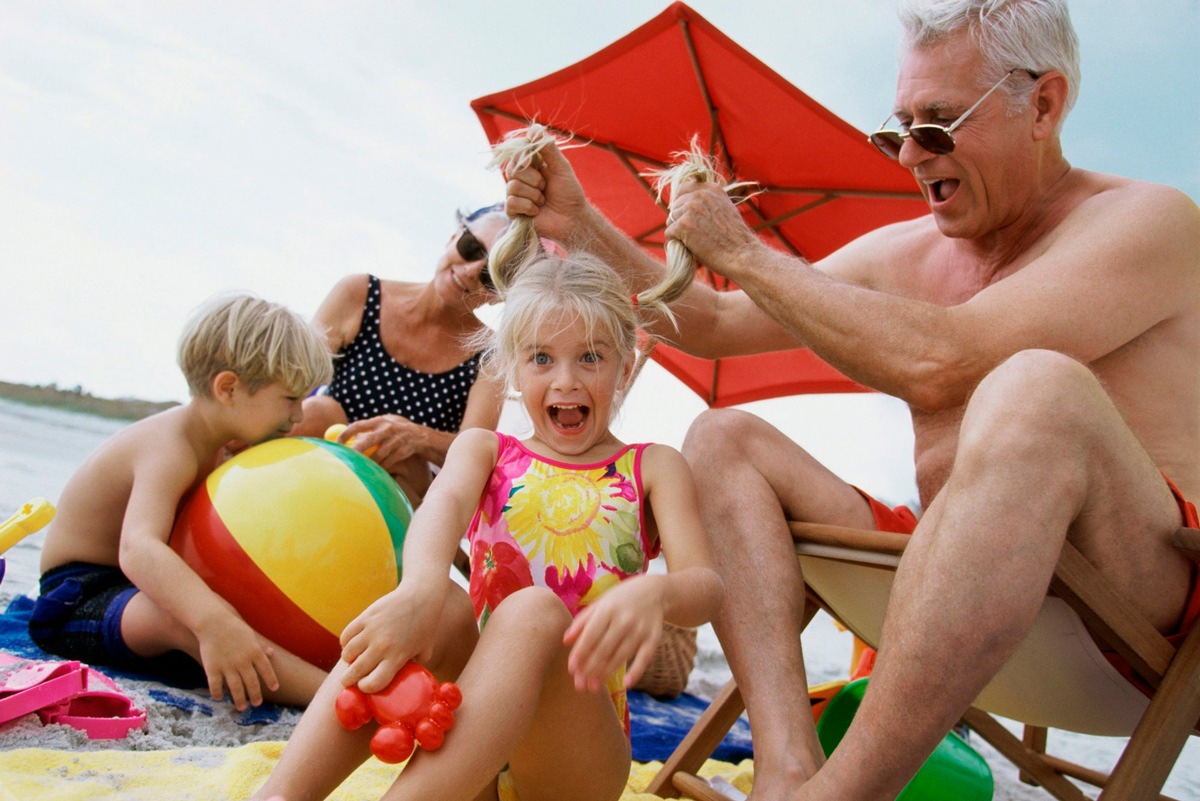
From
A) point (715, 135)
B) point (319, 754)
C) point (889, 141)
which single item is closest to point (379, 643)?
point (319, 754)

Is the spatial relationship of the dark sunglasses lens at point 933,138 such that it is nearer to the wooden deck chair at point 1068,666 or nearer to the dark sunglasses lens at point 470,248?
the wooden deck chair at point 1068,666

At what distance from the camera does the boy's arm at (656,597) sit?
3.52 ft

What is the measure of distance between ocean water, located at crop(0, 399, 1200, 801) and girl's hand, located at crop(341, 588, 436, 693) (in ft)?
7.60

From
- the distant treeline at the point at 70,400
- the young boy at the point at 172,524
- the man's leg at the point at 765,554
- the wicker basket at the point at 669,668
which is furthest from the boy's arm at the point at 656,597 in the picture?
the distant treeline at the point at 70,400

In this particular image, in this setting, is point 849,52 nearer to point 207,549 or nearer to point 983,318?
point 983,318

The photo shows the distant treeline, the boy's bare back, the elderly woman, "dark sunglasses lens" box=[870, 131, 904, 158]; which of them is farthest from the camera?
the distant treeline

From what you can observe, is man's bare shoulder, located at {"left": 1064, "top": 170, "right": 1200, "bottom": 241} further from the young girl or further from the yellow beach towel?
the yellow beach towel

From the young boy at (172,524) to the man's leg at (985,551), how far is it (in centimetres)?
131

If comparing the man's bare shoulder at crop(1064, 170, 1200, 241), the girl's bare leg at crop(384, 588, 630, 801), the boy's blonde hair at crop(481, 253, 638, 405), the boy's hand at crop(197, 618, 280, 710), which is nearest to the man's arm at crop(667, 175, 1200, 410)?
the man's bare shoulder at crop(1064, 170, 1200, 241)

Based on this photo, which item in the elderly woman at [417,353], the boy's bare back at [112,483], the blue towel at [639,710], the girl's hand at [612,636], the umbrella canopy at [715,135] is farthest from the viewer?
the umbrella canopy at [715,135]

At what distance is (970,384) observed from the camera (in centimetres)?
160

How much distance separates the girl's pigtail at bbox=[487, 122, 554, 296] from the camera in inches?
70.0

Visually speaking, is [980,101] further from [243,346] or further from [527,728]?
[243,346]

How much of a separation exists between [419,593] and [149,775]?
72 cm
